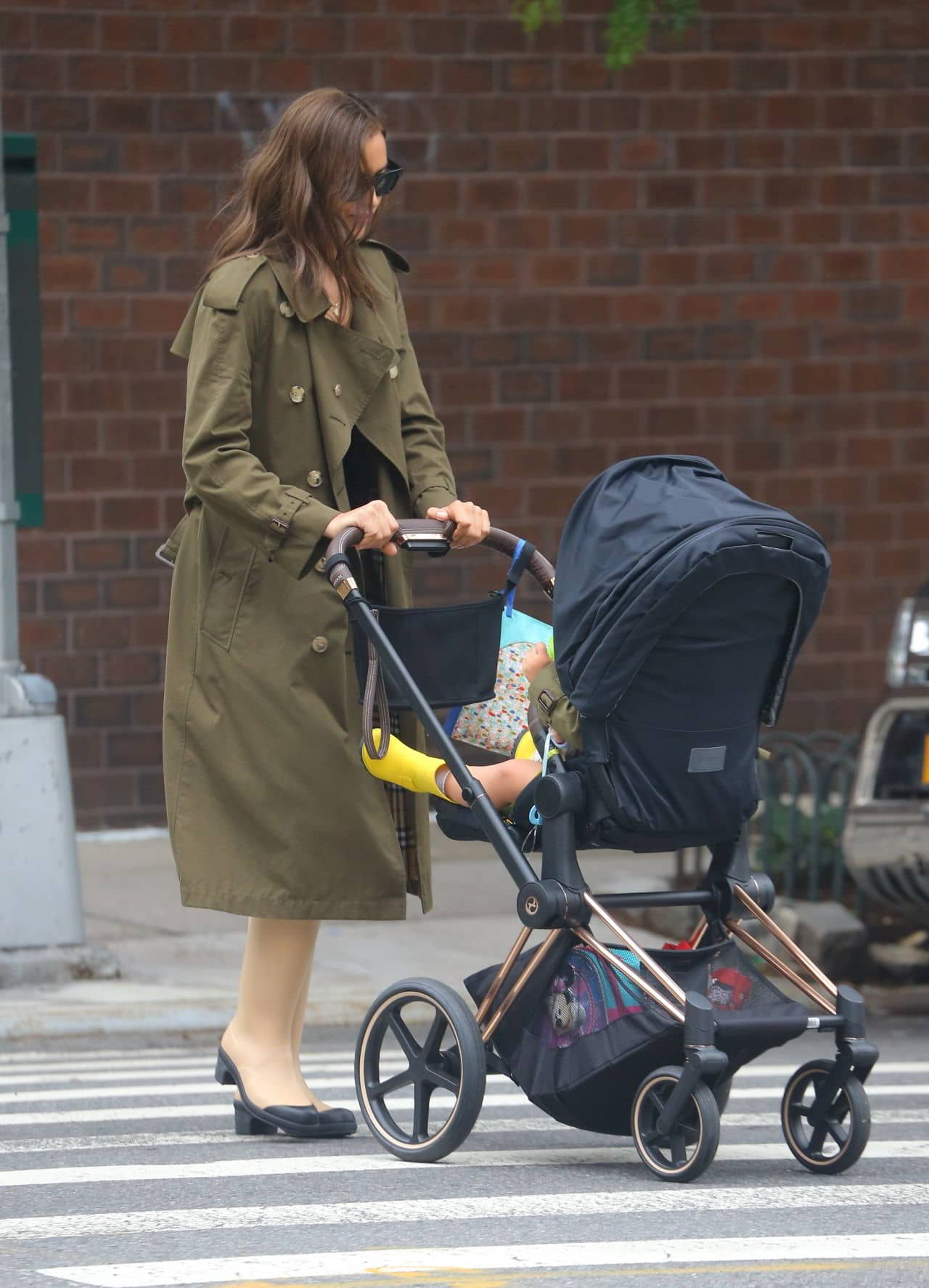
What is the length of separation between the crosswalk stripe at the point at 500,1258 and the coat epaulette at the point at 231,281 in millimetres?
2011

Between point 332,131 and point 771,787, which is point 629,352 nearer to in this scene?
point 771,787

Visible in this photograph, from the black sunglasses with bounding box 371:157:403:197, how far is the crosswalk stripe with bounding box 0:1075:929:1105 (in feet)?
7.34

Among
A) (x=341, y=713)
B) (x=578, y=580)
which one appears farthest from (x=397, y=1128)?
(x=578, y=580)

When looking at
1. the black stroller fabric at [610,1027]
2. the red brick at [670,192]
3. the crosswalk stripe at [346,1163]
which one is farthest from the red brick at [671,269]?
the black stroller fabric at [610,1027]

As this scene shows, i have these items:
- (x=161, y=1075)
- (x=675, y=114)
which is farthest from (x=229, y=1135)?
(x=675, y=114)

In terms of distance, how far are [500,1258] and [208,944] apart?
4192 millimetres

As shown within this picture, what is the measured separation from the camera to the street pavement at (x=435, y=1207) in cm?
386

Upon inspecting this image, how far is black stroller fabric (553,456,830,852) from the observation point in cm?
439

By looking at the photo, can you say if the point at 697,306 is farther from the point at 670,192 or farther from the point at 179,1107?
the point at 179,1107

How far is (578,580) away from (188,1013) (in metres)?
2.85

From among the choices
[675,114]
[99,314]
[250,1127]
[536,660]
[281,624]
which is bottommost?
[250,1127]

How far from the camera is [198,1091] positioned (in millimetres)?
5770

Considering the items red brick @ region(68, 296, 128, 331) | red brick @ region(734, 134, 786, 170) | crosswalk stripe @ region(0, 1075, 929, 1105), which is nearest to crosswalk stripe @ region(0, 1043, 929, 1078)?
crosswalk stripe @ region(0, 1075, 929, 1105)

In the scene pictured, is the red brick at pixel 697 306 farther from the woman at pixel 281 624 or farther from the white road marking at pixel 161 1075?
the woman at pixel 281 624
